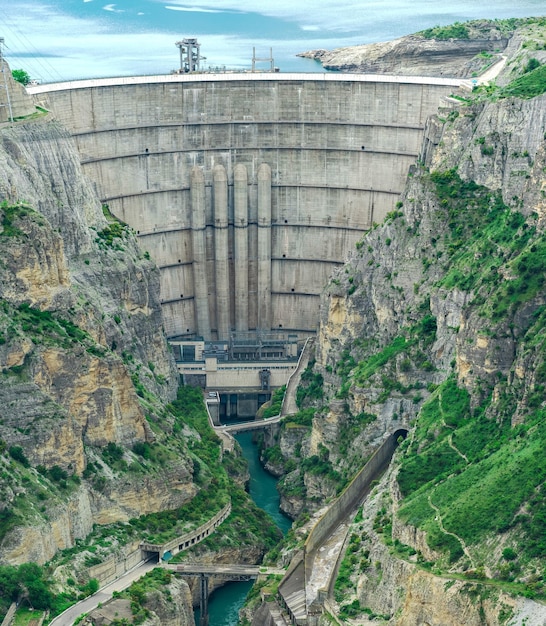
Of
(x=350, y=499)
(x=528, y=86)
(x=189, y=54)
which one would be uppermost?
(x=528, y=86)

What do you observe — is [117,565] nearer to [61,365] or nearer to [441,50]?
[61,365]

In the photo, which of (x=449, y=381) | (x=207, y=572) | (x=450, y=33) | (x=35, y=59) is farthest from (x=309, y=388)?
(x=35, y=59)

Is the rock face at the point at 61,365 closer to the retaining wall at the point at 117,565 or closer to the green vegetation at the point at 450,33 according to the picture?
the retaining wall at the point at 117,565

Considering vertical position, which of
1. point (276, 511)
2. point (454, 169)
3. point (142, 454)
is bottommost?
point (276, 511)

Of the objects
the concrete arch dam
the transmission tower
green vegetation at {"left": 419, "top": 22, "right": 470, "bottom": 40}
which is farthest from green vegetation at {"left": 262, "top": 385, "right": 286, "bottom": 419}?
green vegetation at {"left": 419, "top": 22, "right": 470, "bottom": 40}

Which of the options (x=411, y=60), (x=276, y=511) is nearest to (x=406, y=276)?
(x=276, y=511)

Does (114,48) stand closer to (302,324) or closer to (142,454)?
(302,324)

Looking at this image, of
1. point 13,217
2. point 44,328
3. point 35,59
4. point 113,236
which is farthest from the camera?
point 35,59
